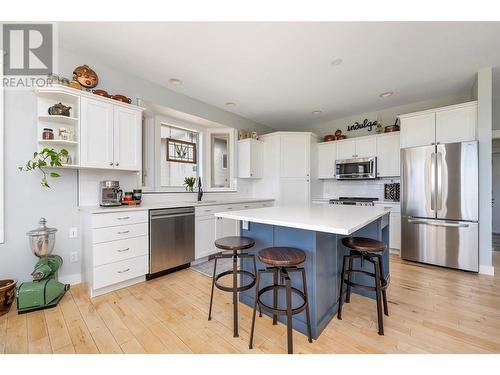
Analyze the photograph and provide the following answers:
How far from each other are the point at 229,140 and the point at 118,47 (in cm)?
243

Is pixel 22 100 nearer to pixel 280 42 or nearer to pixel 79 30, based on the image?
pixel 79 30

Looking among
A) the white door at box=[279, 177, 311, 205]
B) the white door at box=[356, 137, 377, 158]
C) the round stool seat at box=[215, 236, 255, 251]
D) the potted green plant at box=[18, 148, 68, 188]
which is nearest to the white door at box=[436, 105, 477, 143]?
the white door at box=[356, 137, 377, 158]

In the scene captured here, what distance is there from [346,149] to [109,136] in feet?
13.5

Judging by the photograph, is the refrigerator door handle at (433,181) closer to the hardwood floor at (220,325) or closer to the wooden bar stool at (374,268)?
the hardwood floor at (220,325)

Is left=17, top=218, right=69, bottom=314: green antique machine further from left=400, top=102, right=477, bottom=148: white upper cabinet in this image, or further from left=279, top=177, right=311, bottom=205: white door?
left=400, top=102, right=477, bottom=148: white upper cabinet

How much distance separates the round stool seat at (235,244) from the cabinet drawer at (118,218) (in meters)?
1.20

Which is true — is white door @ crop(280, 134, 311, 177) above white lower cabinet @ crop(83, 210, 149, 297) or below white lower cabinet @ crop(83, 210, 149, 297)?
above

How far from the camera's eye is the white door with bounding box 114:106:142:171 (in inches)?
101

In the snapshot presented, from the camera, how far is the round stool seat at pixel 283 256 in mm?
1393

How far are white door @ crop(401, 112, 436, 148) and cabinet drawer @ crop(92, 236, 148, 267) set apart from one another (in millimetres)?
4020

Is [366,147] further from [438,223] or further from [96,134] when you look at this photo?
[96,134]

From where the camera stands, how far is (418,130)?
10.7ft

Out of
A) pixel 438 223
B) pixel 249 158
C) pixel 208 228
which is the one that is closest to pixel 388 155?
pixel 438 223
